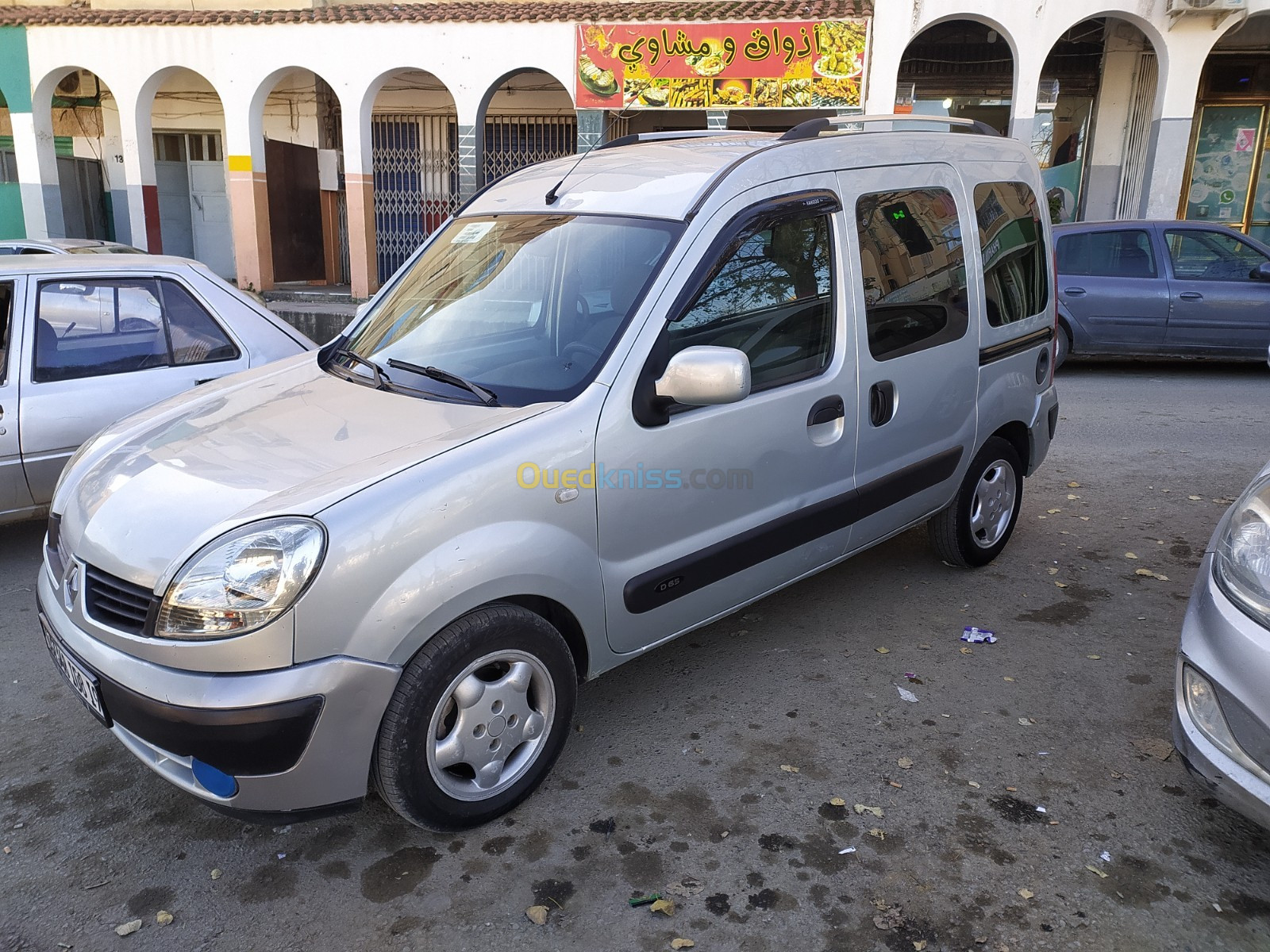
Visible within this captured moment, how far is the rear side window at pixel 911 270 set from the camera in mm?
3633

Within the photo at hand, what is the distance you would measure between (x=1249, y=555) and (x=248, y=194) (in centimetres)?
1564

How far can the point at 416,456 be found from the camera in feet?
8.47

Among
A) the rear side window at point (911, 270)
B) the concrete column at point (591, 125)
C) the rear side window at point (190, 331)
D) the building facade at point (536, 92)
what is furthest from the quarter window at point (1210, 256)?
the rear side window at point (190, 331)

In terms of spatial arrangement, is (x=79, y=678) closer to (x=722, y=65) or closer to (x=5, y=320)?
(x=5, y=320)

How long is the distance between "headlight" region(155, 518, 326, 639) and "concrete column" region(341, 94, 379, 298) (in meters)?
13.2

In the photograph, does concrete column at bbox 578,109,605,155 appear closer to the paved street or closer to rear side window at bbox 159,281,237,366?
rear side window at bbox 159,281,237,366

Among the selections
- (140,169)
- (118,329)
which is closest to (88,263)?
(118,329)

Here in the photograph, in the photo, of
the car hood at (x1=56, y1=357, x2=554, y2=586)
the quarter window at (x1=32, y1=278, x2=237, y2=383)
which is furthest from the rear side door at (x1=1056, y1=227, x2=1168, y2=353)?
the car hood at (x1=56, y1=357, x2=554, y2=586)

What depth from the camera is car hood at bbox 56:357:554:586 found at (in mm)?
2479

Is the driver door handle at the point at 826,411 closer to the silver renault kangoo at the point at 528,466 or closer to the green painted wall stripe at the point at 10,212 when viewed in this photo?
the silver renault kangoo at the point at 528,466

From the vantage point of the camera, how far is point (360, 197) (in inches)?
583

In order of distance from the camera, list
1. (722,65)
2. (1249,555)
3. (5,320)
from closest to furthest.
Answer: (1249,555)
(5,320)
(722,65)

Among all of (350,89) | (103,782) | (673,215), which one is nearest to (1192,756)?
(673,215)

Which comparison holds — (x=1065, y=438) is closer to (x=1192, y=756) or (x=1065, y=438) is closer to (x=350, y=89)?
(x=1192, y=756)
